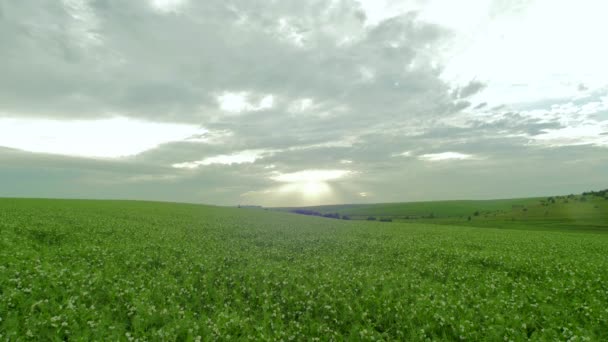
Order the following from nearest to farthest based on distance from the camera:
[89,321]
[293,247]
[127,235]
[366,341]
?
1. [89,321]
2. [366,341]
3. [127,235]
4. [293,247]

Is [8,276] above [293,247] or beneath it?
above

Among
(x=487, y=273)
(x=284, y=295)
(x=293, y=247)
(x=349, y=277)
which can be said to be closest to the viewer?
(x=284, y=295)

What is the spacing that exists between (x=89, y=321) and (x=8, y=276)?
5.97 metres

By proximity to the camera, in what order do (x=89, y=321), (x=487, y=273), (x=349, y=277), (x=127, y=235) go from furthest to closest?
(x=127, y=235) < (x=487, y=273) < (x=349, y=277) < (x=89, y=321)

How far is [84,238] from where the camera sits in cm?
2230

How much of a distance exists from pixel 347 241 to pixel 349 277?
15410 mm

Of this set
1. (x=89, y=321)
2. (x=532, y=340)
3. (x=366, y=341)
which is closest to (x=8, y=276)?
(x=89, y=321)

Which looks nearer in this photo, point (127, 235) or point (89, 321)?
point (89, 321)

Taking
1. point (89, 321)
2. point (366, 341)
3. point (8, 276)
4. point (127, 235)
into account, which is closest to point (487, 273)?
point (366, 341)

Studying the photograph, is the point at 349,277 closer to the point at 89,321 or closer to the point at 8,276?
the point at 89,321

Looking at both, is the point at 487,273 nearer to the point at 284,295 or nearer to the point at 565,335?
the point at 565,335

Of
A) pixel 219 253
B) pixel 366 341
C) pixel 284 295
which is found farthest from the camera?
pixel 219 253

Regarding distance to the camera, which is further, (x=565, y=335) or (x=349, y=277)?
(x=349, y=277)

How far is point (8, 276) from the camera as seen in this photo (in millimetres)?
12523
